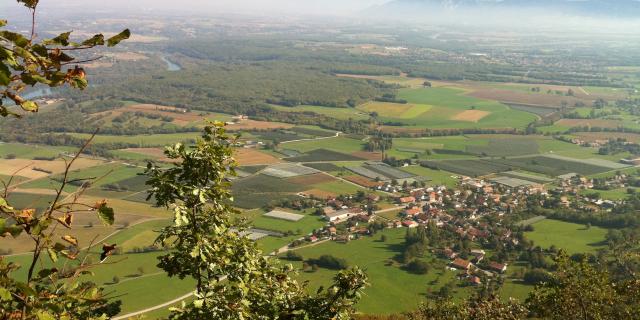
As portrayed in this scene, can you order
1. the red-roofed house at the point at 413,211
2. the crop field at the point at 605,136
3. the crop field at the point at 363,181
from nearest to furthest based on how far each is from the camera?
1. the red-roofed house at the point at 413,211
2. the crop field at the point at 363,181
3. the crop field at the point at 605,136

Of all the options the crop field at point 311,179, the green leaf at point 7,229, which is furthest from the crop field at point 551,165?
the green leaf at point 7,229

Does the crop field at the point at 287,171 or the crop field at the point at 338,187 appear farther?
the crop field at the point at 287,171

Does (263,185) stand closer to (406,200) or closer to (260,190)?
(260,190)

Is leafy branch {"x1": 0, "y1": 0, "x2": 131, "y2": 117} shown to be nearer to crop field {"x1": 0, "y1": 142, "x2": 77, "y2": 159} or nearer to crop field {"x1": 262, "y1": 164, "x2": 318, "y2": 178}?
crop field {"x1": 262, "y1": 164, "x2": 318, "y2": 178}

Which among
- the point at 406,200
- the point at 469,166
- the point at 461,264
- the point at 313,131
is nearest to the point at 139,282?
the point at 461,264

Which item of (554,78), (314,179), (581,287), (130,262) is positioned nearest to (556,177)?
(314,179)

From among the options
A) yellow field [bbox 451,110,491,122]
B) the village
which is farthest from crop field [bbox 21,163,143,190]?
yellow field [bbox 451,110,491,122]

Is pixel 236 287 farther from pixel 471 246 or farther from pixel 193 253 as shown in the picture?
pixel 471 246

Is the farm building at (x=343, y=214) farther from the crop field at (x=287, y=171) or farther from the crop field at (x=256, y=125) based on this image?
the crop field at (x=256, y=125)
